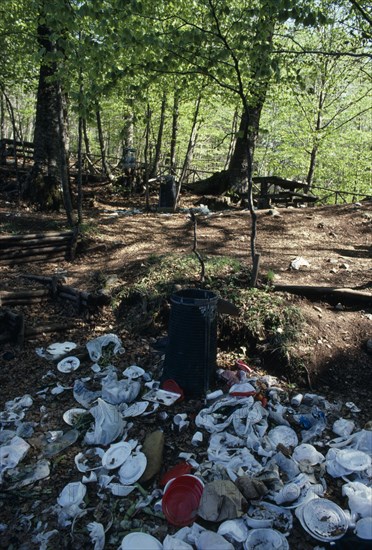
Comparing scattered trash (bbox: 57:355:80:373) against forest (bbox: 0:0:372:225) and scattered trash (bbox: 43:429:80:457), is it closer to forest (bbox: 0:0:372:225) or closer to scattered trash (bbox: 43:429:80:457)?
scattered trash (bbox: 43:429:80:457)

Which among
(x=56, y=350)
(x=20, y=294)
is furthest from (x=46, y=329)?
(x=20, y=294)

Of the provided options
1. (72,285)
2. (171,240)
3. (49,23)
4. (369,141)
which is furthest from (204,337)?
(369,141)

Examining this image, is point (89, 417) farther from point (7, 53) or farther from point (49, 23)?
point (7, 53)

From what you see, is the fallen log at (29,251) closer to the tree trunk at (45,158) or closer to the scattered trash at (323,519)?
the tree trunk at (45,158)

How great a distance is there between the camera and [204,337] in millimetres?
3947

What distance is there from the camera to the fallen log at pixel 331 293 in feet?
17.8

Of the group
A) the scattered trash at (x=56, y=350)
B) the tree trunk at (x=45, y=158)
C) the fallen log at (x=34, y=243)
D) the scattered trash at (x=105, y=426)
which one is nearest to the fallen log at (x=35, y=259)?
the fallen log at (x=34, y=243)

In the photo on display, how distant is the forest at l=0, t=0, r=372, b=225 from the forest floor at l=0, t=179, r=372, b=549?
1411 millimetres

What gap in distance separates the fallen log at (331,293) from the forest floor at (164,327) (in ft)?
0.29

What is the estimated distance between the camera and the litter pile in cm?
264

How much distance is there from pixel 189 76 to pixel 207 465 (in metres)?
6.85

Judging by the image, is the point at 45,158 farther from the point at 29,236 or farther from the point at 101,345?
the point at 101,345

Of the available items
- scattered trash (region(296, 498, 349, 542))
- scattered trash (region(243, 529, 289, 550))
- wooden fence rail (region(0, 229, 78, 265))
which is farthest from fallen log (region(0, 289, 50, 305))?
scattered trash (region(296, 498, 349, 542))

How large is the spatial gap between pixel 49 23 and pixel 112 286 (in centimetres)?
339
